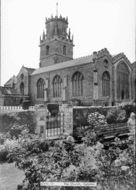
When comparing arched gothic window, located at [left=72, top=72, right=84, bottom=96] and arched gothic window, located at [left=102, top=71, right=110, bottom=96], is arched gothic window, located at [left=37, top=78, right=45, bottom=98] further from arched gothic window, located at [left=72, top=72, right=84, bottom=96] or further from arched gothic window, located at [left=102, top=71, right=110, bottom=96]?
arched gothic window, located at [left=102, top=71, right=110, bottom=96]

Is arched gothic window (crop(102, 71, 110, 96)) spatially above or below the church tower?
below

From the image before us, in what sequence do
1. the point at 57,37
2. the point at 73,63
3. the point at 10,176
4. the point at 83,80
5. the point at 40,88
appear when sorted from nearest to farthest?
the point at 10,176 < the point at 83,80 < the point at 73,63 < the point at 40,88 < the point at 57,37

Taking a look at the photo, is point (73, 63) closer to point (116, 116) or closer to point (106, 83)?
point (106, 83)

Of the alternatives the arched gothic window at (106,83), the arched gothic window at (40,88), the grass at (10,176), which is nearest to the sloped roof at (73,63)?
the arched gothic window at (40,88)

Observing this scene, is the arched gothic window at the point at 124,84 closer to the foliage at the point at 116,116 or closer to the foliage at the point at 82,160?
the foliage at the point at 116,116

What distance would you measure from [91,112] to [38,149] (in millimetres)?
1314

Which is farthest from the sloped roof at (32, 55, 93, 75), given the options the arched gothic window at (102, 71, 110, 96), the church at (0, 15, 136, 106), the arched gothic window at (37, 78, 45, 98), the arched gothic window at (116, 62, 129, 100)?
the arched gothic window at (116, 62, 129, 100)

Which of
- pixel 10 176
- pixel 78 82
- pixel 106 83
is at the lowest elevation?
pixel 10 176

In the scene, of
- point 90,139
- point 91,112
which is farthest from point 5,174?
point 91,112

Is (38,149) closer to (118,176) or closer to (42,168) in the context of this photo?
(42,168)

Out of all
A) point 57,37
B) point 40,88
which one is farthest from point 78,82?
point 57,37

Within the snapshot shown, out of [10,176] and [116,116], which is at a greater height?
[116,116]

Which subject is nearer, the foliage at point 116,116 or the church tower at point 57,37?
the foliage at point 116,116

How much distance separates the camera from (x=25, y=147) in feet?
12.8
